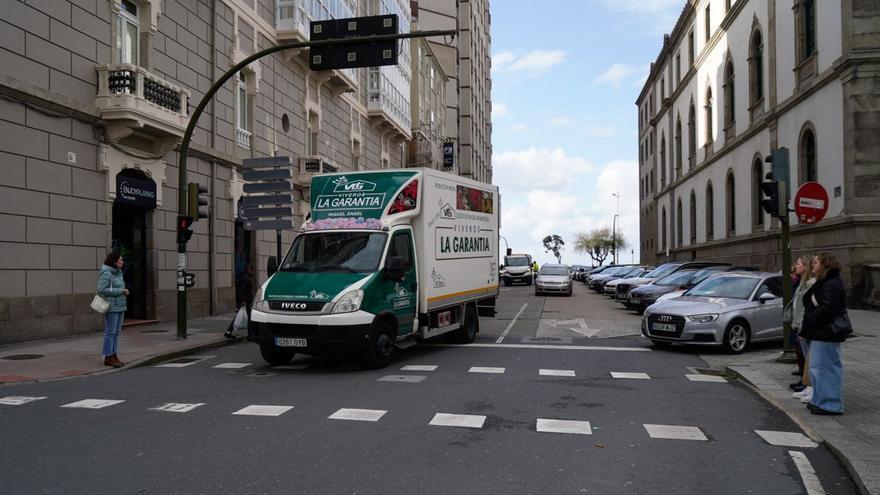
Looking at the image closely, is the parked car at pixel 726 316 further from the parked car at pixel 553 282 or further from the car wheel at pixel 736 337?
the parked car at pixel 553 282

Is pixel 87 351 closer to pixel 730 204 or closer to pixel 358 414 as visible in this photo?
pixel 358 414

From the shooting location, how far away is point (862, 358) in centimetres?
1077

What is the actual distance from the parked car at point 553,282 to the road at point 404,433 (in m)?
19.3

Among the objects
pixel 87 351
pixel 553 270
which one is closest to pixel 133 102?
pixel 87 351

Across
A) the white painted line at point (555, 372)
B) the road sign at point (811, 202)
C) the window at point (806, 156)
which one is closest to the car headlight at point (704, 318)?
the road sign at point (811, 202)

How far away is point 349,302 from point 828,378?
230 inches

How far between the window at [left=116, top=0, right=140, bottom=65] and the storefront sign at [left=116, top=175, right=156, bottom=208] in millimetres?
2821

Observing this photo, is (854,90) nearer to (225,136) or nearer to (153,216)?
(225,136)

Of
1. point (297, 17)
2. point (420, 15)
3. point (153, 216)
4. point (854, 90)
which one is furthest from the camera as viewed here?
point (420, 15)

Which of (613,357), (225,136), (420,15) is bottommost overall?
(613,357)

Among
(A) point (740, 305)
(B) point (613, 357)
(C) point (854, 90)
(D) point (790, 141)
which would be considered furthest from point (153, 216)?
(D) point (790, 141)

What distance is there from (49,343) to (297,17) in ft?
49.1

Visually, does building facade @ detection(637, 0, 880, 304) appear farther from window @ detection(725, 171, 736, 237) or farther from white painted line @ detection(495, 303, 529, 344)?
white painted line @ detection(495, 303, 529, 344)

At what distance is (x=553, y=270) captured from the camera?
3152 centimetres
